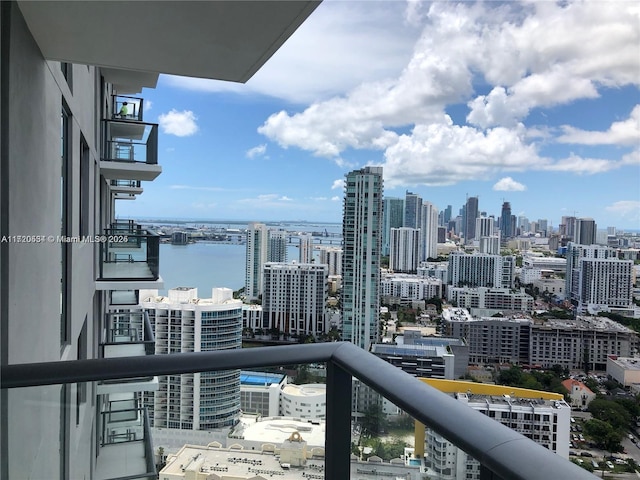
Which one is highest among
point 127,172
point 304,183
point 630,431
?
point 304,183

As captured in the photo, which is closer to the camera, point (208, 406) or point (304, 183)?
point (208, 406)

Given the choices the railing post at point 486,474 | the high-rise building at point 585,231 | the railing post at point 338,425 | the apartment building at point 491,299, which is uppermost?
the high-rise building at point 585,231

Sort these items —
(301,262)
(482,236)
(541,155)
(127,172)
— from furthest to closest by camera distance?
(541,155) → (482,236) → (301,262) → (127,172)

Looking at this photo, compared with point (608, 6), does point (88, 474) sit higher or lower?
lower

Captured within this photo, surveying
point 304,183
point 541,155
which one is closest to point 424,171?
point 541,155

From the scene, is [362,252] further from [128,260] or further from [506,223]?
[128,260]

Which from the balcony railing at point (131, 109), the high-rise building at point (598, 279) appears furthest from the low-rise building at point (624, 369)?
the balcony railing at point (131, 109)

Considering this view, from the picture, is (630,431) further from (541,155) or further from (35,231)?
(541,155)

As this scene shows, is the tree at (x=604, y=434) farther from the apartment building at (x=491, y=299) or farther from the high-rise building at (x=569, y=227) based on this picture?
the high-rise building at (x=569, y=227)
